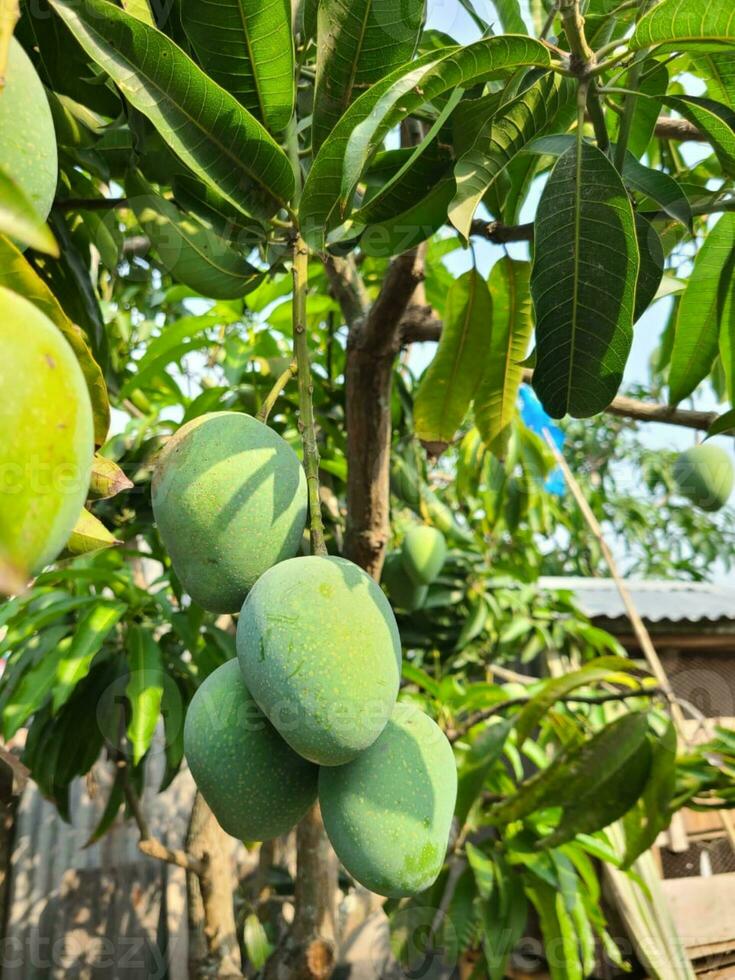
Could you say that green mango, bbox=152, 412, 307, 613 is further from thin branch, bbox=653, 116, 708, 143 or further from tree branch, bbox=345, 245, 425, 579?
thin branch, bbox=653, 116, 708, 143

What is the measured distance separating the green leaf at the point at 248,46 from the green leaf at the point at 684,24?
25 cm

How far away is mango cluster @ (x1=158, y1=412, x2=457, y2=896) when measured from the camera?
0.54 meters

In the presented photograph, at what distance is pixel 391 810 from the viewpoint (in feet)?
1.89

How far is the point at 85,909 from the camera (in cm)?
286

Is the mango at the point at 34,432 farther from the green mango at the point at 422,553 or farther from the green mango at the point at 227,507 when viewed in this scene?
the green mango at the point at 422,553

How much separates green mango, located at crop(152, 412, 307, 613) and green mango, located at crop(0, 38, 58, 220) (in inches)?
8.8

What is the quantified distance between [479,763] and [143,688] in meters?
0.64

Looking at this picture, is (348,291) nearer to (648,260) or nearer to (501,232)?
(501,232)

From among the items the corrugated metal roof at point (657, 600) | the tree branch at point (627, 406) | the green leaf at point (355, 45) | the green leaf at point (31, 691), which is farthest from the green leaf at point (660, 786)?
the corrugated metal roof at point (657, 600)

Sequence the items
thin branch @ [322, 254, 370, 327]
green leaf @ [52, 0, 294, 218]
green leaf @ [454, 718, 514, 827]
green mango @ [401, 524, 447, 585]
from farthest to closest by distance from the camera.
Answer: green mango @ [401, 524, 447, 585]
green leaf @ [454, 718, 514, 827]
thin branch @ [322, 254, 370, 327]
green leaf @ [52, 0, 294, 218]

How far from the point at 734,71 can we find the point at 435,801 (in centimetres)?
66

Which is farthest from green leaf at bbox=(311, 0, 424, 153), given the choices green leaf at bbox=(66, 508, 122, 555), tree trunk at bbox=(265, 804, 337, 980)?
tree trunk at bbox=(265, 804, 337, 980)

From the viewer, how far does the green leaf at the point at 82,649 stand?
4.12 feet

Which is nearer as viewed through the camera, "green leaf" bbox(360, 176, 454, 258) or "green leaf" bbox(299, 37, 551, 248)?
"green leaf" bbox(299, 37, 551, 248)
